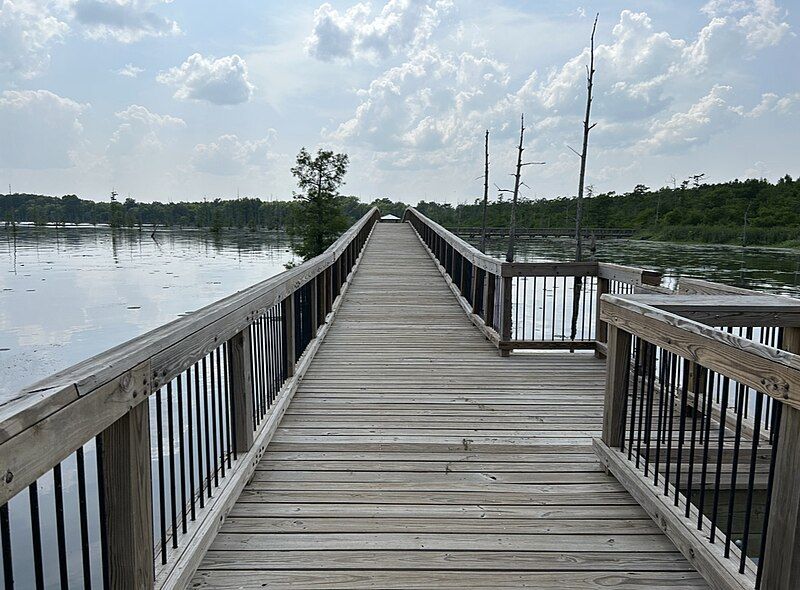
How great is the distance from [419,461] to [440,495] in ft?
1.43

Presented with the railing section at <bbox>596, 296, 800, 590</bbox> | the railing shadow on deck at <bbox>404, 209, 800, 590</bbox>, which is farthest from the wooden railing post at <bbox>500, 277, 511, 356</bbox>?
the railing section at <bbox>596, 296, 800, 590</bbox>

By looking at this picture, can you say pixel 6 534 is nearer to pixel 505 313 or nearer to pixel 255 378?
pixel 255 378

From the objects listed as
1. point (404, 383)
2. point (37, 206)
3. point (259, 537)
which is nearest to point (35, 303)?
point (404, 383)

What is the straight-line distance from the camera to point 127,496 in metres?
1.60

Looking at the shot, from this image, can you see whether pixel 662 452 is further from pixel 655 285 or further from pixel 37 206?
pixel 37 206

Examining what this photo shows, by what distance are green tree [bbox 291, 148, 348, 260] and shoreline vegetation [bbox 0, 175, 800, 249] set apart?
79 centimetres

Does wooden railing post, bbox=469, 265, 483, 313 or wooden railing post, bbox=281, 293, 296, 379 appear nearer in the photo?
wooden railing post, bbox=281, 293, 296, 379

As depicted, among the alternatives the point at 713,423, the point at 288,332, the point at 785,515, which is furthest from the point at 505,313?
the point at 785,515

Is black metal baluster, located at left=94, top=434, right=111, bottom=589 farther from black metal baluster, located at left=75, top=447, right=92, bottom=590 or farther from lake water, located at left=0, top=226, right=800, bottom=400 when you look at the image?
lake water, located at left=0, top=226, right=800, bottom=400

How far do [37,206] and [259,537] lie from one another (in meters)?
158

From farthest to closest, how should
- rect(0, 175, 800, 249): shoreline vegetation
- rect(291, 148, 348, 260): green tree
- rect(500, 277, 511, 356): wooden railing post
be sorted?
rect(0, 175, 800, 249): shoreline vegetation → rect(291, 148, 348, 260): green tree → rect(500, 277, 511, 356): wooden railing post

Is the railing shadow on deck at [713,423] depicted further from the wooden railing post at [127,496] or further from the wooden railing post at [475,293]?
the wooden railing post at [475,293]

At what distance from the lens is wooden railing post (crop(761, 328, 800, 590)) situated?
1.71 m

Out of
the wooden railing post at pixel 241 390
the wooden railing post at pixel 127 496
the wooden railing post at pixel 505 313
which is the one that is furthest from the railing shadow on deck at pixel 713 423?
the wooden railing post at pixel 241 390
